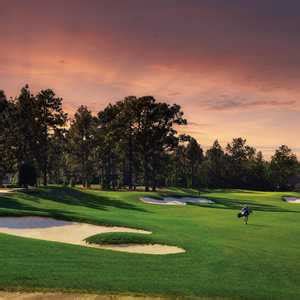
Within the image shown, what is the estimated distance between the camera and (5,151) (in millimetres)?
75500

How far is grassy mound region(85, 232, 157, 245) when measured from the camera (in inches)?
917

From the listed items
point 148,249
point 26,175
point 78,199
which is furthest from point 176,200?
point 148,249

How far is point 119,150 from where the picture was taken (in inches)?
3637

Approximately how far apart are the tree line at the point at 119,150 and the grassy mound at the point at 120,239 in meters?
39.2

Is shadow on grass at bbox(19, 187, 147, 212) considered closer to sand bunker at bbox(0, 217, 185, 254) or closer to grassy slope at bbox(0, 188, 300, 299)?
sand bunker at bbox(0, 217, 185, 254)

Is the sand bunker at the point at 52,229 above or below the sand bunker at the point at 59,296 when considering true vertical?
above

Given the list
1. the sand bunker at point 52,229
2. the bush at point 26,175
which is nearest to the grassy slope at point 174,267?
the sand bunker at point 52,229

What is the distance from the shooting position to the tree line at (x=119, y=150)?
77.1 m

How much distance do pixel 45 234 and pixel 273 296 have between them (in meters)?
16.8

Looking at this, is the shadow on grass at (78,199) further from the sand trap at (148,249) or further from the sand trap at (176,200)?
the sand trap at (148,249)

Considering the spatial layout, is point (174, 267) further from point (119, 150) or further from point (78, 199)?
point (119, 150)

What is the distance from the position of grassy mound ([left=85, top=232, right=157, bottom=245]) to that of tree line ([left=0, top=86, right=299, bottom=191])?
39.2m

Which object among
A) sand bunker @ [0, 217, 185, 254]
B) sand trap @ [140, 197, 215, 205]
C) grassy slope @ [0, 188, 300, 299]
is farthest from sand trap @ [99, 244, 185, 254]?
sand trap @ [140, 197, 215, 205]

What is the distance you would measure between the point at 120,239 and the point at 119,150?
227ft
